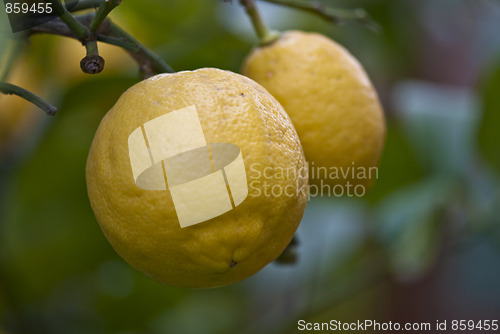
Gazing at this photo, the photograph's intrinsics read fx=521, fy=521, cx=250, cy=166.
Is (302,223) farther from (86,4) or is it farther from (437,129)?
(86,4)

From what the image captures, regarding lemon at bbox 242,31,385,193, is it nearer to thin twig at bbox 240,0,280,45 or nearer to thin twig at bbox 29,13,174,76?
thin twig at bbox 240,0,280,45

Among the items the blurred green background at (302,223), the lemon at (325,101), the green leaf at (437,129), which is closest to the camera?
the lemon at (325,101)

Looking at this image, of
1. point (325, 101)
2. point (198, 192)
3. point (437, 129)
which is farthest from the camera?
point (437, 129)

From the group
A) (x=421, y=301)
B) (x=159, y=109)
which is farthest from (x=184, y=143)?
(x=421, y=301)

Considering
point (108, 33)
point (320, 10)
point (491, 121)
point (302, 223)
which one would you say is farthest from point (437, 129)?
point (108, 33)

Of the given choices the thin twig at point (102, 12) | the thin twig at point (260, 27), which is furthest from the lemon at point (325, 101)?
the thin twig at point (102, 12)

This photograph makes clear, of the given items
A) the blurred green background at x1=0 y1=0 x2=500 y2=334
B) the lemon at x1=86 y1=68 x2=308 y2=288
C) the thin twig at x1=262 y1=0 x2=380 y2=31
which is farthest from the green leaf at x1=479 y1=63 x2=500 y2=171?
the lemon at x1=86 y1=68 x2=308 y2=288

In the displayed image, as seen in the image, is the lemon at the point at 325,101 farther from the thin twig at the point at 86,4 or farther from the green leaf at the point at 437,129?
the green leaf at the point at 437,129
